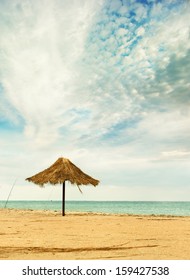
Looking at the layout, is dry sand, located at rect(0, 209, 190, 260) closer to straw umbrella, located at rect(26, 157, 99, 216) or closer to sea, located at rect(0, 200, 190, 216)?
straw umbrella, located at rect(26, 157, 99, 216)

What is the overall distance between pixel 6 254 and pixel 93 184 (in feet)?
35.1

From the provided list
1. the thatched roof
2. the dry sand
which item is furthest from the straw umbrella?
the dry sand

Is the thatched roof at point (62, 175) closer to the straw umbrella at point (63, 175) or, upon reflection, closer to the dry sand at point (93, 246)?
the straw umbrella at point (63, 175)

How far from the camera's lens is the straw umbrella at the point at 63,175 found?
15492mm

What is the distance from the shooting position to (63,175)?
1552 cm

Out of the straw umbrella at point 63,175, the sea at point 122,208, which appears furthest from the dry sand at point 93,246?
the sea at point 122,208

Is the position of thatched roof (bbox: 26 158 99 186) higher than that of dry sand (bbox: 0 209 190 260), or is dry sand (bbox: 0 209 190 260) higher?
thatched roof (bbox: 26 158 99 186)

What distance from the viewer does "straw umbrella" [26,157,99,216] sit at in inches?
610

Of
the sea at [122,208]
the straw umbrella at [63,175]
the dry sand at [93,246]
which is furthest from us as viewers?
the sea at [122,208]

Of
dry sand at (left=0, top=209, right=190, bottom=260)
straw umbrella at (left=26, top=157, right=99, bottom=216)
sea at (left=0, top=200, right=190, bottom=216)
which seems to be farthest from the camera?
sea at (left=0, top=200, right=190, bottom=216)
